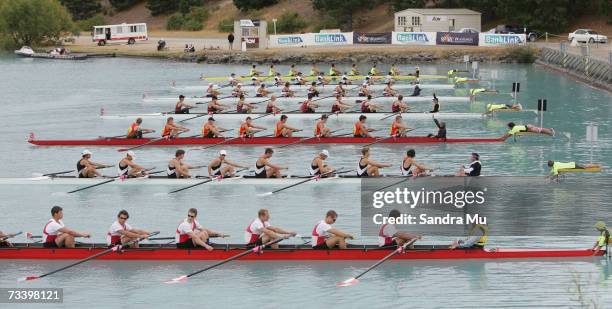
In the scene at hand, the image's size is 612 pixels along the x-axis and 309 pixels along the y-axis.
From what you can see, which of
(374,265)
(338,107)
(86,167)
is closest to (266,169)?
(86,167)

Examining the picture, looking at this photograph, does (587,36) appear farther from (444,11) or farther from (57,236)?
(57,236)

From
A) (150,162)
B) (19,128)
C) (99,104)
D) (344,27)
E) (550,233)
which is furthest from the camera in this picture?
(344,27)

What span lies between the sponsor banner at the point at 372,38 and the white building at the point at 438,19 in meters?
3.83

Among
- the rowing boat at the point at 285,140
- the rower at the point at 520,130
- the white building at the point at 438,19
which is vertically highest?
the white building at the point at 438,19

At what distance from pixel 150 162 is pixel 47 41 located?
71.3 m

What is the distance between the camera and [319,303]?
2012 cm

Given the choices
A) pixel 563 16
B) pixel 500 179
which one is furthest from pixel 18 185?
pixel 563 16

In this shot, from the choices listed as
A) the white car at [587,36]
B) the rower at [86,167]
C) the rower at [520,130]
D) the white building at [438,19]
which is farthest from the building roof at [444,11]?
the rower at [86,167]

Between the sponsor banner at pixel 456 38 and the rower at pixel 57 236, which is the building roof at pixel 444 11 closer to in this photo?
the sponsor banner at pixel 456 38

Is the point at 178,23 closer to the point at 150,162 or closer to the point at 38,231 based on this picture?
the point at 150,162

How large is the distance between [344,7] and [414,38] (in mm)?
13623

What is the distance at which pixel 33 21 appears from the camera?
10006 centimetres

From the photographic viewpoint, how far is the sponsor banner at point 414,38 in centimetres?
8375

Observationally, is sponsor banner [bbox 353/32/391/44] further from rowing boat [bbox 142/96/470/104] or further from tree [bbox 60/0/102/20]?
tree [bbox 60/0/102/20]
